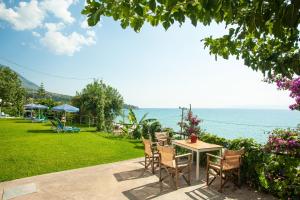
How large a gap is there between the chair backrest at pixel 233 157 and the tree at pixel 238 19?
276 cm

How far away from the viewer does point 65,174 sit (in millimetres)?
6605

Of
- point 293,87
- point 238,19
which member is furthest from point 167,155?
point 238,19

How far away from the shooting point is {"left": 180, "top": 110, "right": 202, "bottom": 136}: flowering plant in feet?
32.5

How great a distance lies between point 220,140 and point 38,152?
24.9ft

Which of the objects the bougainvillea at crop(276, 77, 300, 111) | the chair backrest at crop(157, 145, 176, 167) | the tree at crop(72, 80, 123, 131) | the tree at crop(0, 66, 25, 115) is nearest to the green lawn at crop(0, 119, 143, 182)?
the chair backrest at crop(157, 145, 176, 167)

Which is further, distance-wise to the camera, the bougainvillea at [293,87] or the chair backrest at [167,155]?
the chair backrest at [167,155]

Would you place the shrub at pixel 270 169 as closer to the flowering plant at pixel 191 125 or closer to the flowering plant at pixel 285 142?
the flowering plant at pixel 285 142

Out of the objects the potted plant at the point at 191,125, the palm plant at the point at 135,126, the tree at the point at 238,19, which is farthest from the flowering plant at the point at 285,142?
the palm plant at the point at 135,126

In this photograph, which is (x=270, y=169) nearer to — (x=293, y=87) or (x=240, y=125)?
(x=293, y=87)

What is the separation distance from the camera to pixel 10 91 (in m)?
38.7

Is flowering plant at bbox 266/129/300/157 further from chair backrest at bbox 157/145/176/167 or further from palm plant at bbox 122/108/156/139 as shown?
palm plant at bbox 122/108/156/139

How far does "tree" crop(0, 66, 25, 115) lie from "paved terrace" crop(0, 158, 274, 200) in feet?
125

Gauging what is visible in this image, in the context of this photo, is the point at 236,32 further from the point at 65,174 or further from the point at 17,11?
the point at 17,11

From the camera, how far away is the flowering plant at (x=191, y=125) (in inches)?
390
